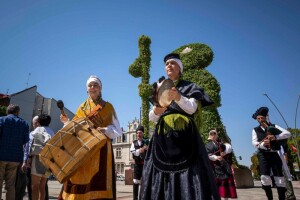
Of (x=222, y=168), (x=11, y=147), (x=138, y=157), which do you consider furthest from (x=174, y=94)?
(x=138, y=157)

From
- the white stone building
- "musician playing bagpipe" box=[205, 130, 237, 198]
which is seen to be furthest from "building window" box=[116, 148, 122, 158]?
"musician playing bagpipe" box=[205, 130, 237, 198]

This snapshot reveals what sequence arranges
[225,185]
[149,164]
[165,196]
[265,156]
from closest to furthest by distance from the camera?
[165,196], [149,164], [265,156], [225,185]

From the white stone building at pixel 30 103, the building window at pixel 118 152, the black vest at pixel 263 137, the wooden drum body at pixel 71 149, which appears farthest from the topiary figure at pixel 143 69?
the building window at pixel 118 152

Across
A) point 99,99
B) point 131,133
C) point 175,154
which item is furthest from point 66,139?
point 131,133

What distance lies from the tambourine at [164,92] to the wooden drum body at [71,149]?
910 millimetres

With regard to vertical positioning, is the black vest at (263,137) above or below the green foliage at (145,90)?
below

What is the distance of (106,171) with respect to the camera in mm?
3113

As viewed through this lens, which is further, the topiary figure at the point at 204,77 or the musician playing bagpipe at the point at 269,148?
the topiary figure at the point at 204,77

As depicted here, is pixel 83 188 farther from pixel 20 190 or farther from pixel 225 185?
pixel 225 185

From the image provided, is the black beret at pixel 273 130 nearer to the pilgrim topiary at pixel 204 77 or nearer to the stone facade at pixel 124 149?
the pilgrim topiary at pixel 204 77

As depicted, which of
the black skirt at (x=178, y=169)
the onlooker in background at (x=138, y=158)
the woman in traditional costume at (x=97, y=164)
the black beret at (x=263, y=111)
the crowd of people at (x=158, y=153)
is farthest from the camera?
the onlooker in background at (x=138, y=158)

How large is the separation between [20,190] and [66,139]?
3530 millimetres

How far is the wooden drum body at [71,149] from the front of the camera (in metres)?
2.63

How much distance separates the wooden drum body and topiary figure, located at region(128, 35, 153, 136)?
15.3 meters
